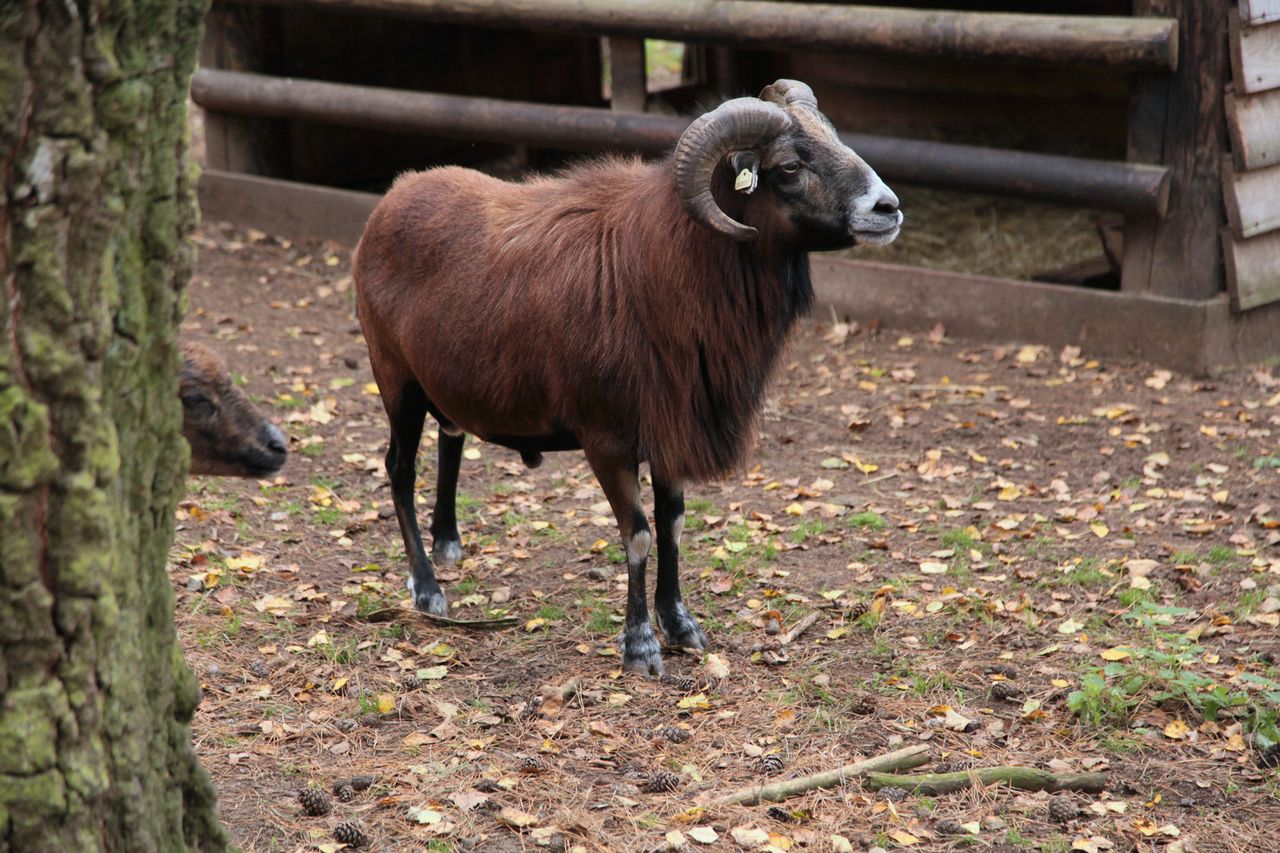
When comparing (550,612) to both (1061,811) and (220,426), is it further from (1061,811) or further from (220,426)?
(1061,811)

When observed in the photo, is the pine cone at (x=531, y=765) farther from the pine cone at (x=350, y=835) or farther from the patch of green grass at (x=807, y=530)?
the patch of green grass at (x=807, y=530)

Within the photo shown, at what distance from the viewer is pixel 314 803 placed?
13.3 feet

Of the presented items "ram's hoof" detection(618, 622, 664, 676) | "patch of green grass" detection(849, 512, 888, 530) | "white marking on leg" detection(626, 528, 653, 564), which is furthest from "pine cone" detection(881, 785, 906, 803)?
"patch of green grass" detection(849, 512, 888, 530)

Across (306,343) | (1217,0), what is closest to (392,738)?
(306,343)

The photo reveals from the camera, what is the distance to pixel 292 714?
479cm

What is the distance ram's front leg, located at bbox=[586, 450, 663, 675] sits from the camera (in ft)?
16.8

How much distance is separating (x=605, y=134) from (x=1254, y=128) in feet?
13.8

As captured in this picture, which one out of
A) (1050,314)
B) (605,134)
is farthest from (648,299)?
(605,134)

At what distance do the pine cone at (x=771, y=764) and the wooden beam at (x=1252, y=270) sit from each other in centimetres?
510

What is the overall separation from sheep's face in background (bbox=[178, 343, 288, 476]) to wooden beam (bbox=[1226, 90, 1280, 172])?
19.3ft

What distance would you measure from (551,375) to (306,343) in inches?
173

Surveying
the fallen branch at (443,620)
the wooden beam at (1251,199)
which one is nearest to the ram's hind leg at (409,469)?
the fallen branch at (443,620)

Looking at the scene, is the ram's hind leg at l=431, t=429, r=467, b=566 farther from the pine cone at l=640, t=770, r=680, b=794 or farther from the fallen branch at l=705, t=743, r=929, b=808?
the fallen branch at l=705, t=743, r=929, b=808

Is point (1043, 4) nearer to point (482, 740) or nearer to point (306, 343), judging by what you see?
point (306, 343)
